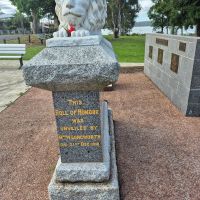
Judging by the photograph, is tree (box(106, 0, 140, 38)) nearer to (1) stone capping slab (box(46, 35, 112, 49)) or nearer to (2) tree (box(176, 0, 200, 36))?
(2) tree (box(176, 0, 200, 36))

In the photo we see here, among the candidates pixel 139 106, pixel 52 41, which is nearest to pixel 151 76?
pixel 139 106

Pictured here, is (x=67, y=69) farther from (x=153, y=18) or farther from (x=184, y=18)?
(x=153, y=18)

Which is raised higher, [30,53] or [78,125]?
[78,125]

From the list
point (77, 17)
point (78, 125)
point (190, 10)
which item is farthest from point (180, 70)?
point (190, 10)

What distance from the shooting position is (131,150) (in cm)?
396

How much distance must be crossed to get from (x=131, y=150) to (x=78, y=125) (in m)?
1.48

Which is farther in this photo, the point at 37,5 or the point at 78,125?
the point at 37,5

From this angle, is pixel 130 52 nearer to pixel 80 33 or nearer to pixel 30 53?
pixel 30 53

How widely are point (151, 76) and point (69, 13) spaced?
6.17m

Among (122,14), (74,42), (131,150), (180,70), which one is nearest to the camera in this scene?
(74,42)

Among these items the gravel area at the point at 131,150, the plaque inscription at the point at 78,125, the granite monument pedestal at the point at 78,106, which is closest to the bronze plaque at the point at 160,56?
the gravel area at the point at 131,150

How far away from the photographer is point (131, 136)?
4.43 meters

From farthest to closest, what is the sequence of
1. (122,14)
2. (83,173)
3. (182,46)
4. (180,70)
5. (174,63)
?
(122,14) → (174,63) → (180,70) → (182,46) → (83,173)

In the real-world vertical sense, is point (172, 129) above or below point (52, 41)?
below
